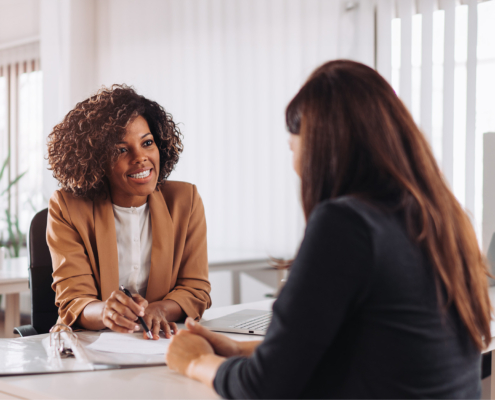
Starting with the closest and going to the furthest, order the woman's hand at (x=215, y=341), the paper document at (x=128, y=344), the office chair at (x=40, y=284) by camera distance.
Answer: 1. the woman's hand at (x=215, y=341)
2. the paper document at (x=128, y=344)
3. the office chair at (x=40, y=284)

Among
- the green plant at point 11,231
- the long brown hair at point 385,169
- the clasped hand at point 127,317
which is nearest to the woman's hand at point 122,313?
the clasped hand at point 127,317

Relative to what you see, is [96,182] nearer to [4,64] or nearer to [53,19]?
[53,19]

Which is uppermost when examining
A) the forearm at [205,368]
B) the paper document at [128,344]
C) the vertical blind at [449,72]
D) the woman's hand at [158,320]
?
the vertical blind at [449,72]

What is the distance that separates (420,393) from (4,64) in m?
4.99

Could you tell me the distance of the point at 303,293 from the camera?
67 centimetres

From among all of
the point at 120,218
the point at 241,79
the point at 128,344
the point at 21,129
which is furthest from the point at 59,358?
the point at 21,129

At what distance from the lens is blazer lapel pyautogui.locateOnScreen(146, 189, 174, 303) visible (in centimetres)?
152

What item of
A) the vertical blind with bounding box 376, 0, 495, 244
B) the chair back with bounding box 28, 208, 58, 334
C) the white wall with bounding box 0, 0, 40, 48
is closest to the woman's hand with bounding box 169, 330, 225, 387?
the chair back with bounding box 28, 208, 58, 334

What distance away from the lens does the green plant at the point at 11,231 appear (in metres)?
4.18

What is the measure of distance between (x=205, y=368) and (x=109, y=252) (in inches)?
29.0

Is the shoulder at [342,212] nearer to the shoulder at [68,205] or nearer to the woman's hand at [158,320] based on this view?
the woman's hand at [158,320]

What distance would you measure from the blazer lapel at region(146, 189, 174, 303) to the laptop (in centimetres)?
19

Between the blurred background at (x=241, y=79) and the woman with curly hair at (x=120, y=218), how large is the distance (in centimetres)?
86

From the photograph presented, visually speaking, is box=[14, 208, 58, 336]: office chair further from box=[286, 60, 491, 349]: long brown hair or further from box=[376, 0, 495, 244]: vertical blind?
box=[376, 0, 495, 244]: vertical blind
